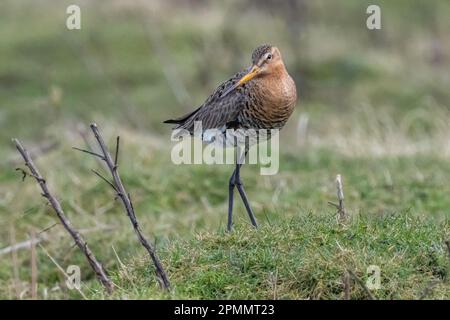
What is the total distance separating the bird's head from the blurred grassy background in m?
0.96

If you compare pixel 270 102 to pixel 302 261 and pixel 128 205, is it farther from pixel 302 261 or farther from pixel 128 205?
pixel 128 205

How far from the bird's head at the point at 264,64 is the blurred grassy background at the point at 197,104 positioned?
0.96m

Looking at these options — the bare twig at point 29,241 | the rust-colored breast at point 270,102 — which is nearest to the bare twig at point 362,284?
the rust-colored breast at point 270,102

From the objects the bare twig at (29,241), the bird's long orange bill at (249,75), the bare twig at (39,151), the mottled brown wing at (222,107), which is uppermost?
the bird's long orange bill at (249,75)

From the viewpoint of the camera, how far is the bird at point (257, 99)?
19.2 ft

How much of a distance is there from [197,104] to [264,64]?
881 centimetres

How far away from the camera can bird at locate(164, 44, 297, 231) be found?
231 inches

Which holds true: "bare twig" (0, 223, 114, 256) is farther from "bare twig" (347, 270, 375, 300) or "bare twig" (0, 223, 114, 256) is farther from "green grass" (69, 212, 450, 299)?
"bare twig" (347, 270, 375, 300)

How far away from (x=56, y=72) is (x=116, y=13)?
2.32m

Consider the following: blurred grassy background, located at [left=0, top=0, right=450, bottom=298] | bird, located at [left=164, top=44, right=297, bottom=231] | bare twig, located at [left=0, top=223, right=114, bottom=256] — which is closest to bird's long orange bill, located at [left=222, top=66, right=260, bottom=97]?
bird, located at [left=164, top=44, right=297, bottom=231]

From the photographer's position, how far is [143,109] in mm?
15477

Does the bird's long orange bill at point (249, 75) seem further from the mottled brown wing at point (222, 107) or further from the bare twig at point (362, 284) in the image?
the bare twig at point (362, 284)

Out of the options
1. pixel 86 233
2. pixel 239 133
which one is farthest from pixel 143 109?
pixel 239 133

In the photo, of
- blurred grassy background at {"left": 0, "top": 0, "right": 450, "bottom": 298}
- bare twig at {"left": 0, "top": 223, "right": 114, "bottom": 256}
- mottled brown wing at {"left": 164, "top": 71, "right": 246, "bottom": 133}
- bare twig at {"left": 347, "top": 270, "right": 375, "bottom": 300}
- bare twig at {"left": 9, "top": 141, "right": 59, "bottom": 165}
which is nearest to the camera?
bare twig at {"left": 347, "top": 270, "right": 375, "bottom": 300}
